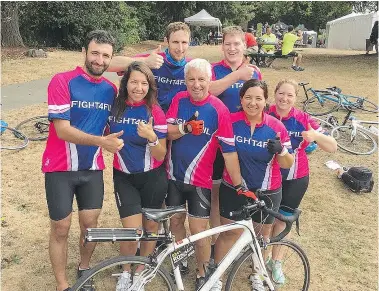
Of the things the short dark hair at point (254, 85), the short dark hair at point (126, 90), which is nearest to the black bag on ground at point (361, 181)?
the short dark hair at point (254, 85)

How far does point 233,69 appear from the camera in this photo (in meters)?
3.59

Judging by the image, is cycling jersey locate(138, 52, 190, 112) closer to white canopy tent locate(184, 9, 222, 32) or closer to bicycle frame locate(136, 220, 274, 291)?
bicycle frame locate(136, 220, 274, 291)

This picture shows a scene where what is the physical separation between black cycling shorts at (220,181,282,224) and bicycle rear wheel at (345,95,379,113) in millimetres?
8018

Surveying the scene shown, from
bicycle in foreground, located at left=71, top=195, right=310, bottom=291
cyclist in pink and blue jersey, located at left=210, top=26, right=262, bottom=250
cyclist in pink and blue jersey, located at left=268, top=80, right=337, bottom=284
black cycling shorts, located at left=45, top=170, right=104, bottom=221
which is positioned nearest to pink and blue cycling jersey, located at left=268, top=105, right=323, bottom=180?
cyclist in pink and blue jersey, located at left=268, top=80, right=337, bottom=284

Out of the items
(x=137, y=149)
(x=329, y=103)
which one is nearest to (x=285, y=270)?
(x=137, y=149)

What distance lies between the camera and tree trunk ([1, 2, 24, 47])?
60.4 ft

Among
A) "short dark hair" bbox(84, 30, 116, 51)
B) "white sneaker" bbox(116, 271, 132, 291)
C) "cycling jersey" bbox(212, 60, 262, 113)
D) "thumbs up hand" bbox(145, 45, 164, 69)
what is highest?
"short dark hair" bbox(84, 30, 116, 51)

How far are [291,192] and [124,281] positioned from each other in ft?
5.61

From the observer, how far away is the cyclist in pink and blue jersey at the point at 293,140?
3330 mm

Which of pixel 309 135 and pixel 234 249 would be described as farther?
pixel 309 135

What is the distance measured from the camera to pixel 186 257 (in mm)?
2859

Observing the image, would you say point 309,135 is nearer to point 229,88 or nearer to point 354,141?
point 229,88

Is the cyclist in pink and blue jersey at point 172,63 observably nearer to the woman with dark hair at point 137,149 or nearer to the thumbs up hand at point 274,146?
the woman with dark hair at point 137,149

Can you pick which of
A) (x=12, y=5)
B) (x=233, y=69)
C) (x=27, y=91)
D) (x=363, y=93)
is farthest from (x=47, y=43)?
(x=233, y=69)
